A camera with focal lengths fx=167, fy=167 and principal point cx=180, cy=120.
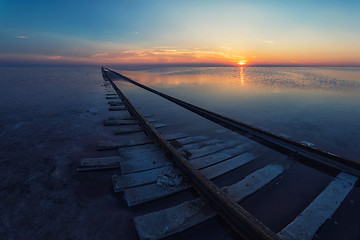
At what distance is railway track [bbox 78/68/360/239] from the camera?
6.43 feet

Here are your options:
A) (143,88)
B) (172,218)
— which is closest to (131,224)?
(172,218)

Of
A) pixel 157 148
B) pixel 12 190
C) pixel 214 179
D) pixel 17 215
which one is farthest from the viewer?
pixel 157 148

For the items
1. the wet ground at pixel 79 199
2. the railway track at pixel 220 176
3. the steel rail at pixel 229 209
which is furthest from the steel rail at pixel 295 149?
the steel rail at pixel 229 209

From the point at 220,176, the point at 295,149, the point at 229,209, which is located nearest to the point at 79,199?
the point at 229,209

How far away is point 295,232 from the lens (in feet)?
6.32

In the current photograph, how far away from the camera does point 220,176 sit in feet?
10.3

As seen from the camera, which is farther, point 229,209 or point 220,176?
point 220,176

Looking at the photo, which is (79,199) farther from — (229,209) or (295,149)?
(295,149)

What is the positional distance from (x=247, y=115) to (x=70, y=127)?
7.25m

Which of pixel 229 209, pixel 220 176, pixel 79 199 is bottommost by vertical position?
pixel 220 176

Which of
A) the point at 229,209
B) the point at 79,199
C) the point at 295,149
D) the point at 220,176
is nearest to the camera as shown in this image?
the point at 229,209

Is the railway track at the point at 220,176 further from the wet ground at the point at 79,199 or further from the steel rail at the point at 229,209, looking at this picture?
the wet ground at the point at 79,199

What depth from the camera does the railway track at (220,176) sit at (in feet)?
6.43

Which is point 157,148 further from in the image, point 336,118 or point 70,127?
point 336,118
